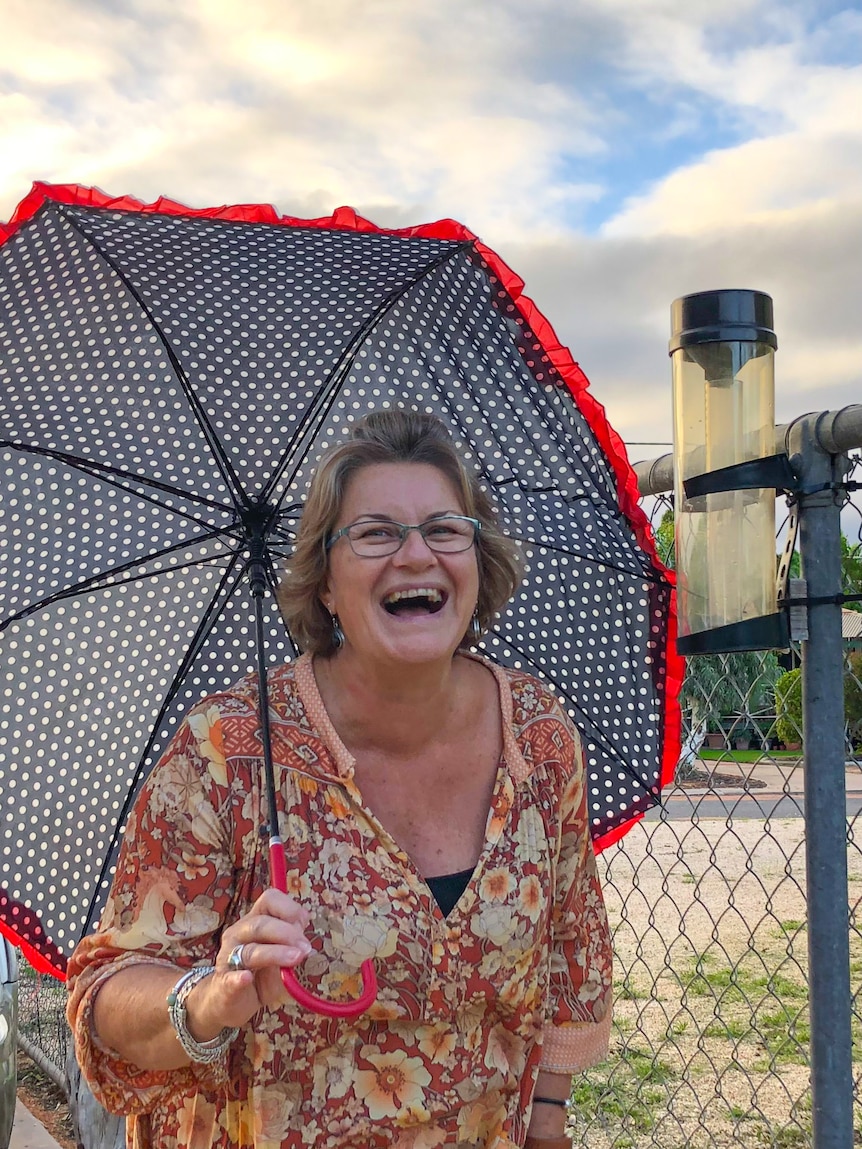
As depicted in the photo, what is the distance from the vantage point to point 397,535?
1.99 m

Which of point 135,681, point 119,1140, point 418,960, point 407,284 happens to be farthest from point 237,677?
point 119,1140

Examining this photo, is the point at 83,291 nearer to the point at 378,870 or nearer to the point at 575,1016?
the point at 378,870

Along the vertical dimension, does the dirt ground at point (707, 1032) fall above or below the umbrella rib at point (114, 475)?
below

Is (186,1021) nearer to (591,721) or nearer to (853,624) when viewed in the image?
(591,721)

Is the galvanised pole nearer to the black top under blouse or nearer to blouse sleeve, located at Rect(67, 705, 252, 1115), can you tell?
the black top under blouse

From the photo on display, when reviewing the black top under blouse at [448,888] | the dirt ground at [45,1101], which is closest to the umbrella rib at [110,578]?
the black top under blouse at [448,888]

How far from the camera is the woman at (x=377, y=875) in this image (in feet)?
5.95

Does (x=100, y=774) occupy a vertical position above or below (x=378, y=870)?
above

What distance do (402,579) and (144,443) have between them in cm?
63

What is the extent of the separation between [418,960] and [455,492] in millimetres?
803

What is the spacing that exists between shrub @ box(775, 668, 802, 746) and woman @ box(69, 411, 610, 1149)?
1090 mm

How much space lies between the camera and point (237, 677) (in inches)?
91.0

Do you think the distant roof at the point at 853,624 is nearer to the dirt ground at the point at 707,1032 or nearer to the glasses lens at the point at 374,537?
the dirt ground at the point at 707,1032

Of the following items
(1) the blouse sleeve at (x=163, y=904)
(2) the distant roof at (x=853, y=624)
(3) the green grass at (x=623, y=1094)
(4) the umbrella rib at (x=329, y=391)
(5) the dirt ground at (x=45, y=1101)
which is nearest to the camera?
(1) the blouse sleeve at (x=163, y=904)
